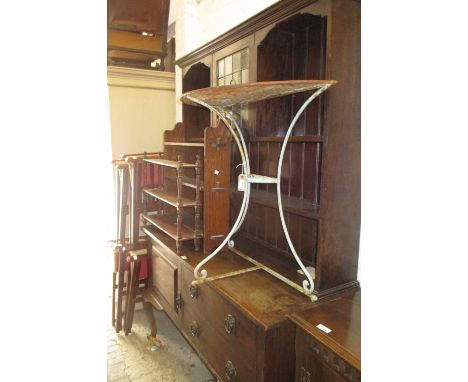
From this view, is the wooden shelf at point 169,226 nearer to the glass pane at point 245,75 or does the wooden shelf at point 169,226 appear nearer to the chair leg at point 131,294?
the chair leg at point 131,294

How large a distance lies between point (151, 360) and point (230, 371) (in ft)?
3.71

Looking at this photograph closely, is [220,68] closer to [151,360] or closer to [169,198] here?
[169,198]

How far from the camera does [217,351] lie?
1726 mm

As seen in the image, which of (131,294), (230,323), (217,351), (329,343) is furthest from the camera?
(131,294)

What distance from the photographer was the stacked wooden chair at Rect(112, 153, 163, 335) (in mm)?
2664

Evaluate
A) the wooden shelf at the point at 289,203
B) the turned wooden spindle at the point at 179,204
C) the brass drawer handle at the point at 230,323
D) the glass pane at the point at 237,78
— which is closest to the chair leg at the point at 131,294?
the turned wooden spindle at the point at 179,204

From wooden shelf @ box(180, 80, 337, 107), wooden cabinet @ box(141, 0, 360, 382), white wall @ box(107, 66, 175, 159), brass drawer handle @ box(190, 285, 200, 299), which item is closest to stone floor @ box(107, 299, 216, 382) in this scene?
wooden cabinet @ box(141, 0, 360, 382)

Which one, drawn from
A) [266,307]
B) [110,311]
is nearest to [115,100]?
[110,311]

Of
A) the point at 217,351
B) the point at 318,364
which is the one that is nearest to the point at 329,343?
the point at 318,364

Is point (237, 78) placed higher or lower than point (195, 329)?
higher

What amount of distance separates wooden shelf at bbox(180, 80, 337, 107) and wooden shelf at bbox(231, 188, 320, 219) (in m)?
0.56
